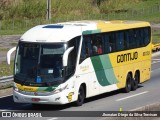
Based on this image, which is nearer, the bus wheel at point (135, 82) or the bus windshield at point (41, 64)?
the bus windshield at point (41, 64)

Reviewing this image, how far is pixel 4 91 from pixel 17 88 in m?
4.24

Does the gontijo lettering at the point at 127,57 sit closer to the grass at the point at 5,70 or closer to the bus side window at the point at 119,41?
the bus side window at the point at 119,41

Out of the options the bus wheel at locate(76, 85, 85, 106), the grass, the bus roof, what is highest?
the bus roof

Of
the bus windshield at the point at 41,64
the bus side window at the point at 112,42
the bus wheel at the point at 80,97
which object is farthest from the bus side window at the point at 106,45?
the bus windshield at the point at 41,64

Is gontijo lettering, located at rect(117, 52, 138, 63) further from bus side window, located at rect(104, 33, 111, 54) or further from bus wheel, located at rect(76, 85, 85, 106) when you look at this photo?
bus wheel, located at rect(76, 85, 85, 106)

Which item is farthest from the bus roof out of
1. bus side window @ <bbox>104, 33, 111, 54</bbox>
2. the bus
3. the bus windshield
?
bus side window @ <bbox>104, 33, 111, 54</bbox>

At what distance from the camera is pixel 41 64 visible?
18.8 m

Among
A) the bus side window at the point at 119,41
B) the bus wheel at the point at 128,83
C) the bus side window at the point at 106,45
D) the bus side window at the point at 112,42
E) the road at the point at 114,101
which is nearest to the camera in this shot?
the road at the point at 114,101

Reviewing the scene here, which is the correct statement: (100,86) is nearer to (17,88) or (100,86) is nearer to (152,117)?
(17,88)

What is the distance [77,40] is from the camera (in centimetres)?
1986

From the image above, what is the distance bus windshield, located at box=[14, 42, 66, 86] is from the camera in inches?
739

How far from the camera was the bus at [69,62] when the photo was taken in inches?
739

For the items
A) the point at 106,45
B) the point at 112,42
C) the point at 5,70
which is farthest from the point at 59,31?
the point at 5,70

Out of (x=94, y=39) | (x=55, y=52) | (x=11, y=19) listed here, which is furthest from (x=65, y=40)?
(x=11, y=19)
